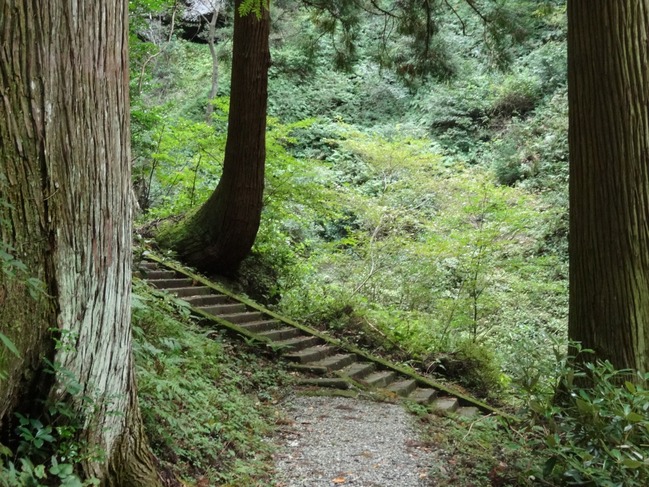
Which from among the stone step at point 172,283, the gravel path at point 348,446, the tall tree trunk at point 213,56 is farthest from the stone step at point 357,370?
the tall tree trunk at point 213,56

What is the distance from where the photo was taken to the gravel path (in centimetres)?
387

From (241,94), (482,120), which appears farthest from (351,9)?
(482,120)

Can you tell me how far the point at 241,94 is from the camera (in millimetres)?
8219

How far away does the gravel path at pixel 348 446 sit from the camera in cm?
387

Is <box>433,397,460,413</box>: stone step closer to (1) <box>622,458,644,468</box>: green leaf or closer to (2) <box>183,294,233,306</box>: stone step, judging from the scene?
(2) <box>183,294,233,306</box>: stone step

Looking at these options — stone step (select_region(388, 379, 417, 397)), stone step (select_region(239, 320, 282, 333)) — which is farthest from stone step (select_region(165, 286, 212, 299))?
stone step (select_region(388, 379, 417, 397))

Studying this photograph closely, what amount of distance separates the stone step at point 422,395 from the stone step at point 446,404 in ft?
0.26

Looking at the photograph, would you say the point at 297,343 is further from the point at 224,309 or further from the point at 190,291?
the point at 190,291

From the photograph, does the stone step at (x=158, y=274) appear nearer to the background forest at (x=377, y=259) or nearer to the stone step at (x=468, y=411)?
the background forest at (x=377, y=259)

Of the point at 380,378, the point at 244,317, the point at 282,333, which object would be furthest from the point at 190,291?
the point at 380,378

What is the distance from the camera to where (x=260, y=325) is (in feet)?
24.6

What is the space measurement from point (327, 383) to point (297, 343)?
1.11 metres

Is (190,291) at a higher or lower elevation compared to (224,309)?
higher

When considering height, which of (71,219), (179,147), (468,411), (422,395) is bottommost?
(468,411)
